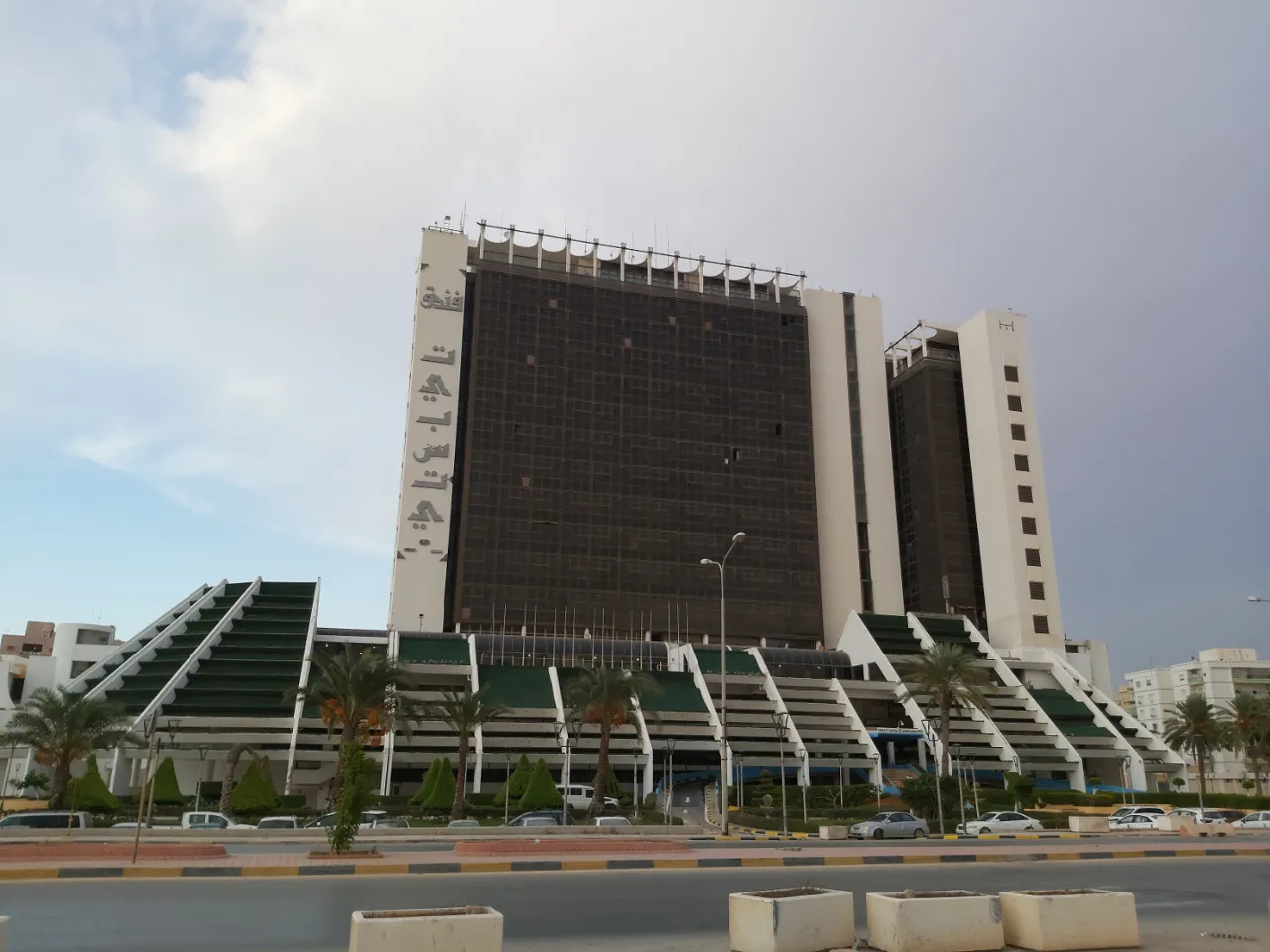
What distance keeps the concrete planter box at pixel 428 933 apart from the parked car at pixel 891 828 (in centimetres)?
3281

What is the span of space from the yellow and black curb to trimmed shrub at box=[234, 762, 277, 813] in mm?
29388

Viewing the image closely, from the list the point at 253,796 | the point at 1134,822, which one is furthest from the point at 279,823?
the point at 1134,822

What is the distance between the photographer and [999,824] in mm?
45062

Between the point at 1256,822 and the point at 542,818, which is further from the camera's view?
the point at 1256,822

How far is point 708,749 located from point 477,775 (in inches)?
752

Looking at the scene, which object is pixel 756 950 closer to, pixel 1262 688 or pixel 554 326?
pixel 554 326

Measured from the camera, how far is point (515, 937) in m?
13.1

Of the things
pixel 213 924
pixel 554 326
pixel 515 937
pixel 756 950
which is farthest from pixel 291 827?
pixel 554 326

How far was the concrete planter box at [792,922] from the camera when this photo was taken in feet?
36.6

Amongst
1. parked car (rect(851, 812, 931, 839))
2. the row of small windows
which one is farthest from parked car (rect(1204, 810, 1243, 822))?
the row of small windows

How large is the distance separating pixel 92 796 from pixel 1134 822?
51867 millimetres

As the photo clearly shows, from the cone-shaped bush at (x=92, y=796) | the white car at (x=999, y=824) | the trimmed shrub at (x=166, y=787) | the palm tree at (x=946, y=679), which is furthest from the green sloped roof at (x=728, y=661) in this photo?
the cone-shaped bush at (x=92, y=796)

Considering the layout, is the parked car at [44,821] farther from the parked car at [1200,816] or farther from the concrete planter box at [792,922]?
the parked car at [1200,816]

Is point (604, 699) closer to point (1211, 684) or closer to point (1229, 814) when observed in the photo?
point (1229, 814)
